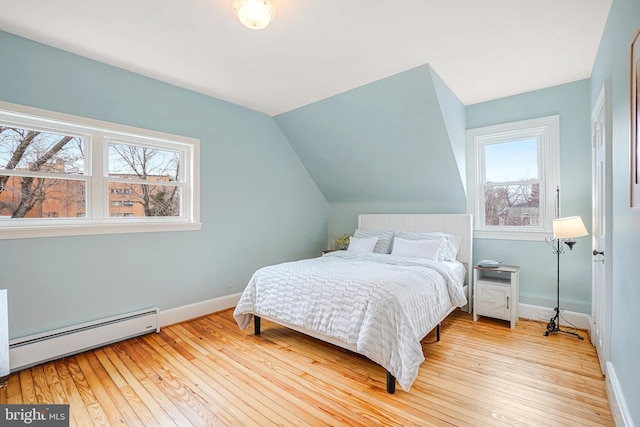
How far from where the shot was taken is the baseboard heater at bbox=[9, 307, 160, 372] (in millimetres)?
2258

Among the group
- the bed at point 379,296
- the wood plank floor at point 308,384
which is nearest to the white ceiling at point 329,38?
the bed at point 379,296

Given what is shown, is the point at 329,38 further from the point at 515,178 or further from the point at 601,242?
the point at 515,178

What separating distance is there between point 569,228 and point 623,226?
4.11 ft

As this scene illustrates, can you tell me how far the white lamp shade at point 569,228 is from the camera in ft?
8.69

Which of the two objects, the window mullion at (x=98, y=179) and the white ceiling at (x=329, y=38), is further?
the window mullion at (x=98, y=179)

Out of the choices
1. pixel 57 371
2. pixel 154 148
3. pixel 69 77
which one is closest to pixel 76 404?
pixel 57 371

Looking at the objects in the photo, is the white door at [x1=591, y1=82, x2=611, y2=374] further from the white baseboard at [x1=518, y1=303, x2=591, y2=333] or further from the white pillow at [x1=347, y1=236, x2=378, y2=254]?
the white pillow at [x1=347, y1=236, x2=378, y2=254]

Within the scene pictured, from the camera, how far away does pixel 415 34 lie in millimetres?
2244

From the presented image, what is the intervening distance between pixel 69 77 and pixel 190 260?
2021 millimetres

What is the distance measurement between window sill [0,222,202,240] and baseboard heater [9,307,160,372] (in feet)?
2.61

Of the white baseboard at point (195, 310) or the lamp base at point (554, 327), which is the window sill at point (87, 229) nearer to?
the white baseboard at point (195, 310)

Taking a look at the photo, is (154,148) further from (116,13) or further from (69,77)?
(116,13)

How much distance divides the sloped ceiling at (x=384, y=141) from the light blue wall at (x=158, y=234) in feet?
1.74

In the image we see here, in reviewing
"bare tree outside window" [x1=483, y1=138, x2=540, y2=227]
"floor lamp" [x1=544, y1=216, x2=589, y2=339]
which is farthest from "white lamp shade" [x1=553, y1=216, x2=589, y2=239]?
"bare tree outside window" [x1=483, y1=138, x2=540, y2=227]
